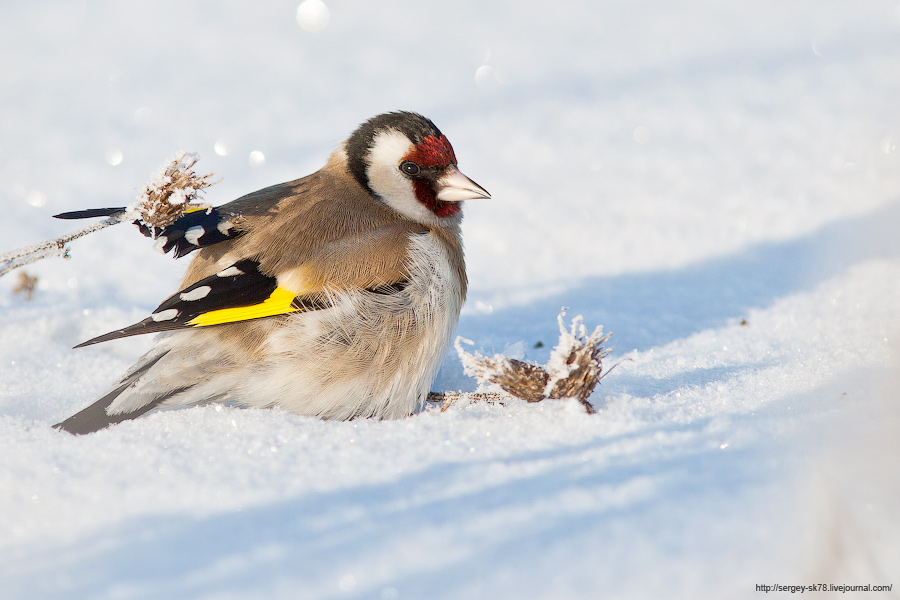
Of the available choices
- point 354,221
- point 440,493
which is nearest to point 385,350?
point 354,221

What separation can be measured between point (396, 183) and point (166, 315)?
1.10 meters

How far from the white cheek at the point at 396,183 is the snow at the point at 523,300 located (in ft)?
2.32

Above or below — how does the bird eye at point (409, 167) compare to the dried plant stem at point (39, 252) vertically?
above

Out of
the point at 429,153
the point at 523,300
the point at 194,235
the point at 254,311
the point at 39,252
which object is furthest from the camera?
the point at 523,300

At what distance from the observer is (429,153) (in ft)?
10.1

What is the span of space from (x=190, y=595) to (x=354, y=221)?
1.53 meters

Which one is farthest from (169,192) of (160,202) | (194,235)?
(194,235)

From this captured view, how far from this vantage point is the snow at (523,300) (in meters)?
1.63

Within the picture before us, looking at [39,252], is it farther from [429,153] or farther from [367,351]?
[429,153]

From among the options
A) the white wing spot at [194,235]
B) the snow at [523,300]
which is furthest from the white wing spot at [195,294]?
the snow at [523,300]

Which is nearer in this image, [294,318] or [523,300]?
[294,318]

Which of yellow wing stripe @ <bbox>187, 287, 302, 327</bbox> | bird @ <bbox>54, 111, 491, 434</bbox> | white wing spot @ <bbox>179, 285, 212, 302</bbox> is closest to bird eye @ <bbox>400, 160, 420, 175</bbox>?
bird @ <bbox>54, 111, 491, 434</bbox>

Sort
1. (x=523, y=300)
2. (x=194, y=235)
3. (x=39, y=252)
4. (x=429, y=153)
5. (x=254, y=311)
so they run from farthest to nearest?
(x=523, y=300)
(x=429, y=153)
(x=194, y=235)
(x=254, y=311)
(x=39, y=252)

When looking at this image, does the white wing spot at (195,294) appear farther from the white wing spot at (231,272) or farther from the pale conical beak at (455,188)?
the pale conical beak at (455,188)
